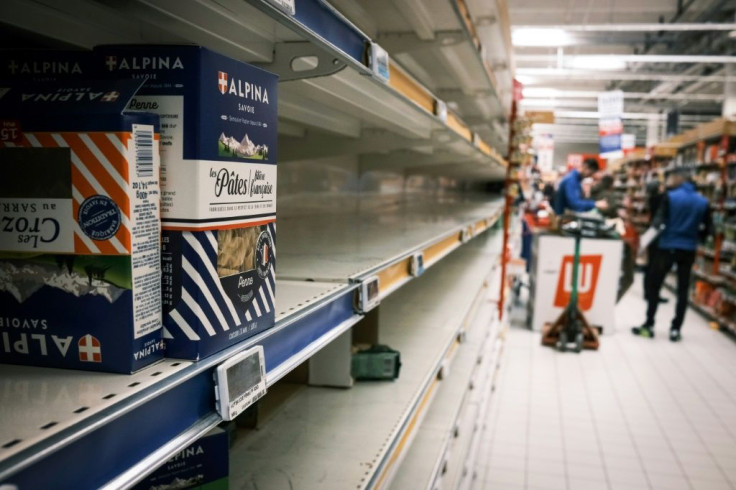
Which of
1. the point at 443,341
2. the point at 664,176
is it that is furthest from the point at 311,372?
the point at 664,176

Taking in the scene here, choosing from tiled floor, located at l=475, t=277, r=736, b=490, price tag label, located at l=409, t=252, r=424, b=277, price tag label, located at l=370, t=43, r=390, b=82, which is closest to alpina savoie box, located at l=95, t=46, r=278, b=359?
price tag label, located at l=370, t=43, r=390, b=82

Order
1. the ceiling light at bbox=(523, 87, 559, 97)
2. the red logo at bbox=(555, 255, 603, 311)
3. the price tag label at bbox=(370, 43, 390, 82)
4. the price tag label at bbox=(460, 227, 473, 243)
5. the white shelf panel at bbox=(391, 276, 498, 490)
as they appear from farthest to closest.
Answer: the ceiling light at bbox=(523, 87, 559, 97) → the red logo at bbox=(555, 255, 603, 311) → the price tag label at bbox=(460, 227, 473, 243) → the white shelf panel at bbox=(391, 276, 498, 490) → the price tag label at bbox=(370, 43, 390, 82)

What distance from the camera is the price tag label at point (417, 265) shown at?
5.49 feet

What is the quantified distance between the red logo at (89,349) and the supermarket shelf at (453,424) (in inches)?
51.7

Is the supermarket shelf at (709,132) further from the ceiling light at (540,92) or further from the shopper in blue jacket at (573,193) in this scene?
the ceiling light at (540,92)

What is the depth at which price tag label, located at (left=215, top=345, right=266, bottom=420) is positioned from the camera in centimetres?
68

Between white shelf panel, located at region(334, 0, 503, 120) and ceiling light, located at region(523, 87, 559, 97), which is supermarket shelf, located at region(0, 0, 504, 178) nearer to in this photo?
white shelf panel, located at region(334, 0, 503, 120)

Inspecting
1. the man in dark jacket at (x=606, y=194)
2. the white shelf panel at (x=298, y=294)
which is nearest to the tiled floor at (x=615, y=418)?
the white shelf panel at (x=298, y=294)

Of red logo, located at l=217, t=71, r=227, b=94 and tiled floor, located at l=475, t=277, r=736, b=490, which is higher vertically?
red logo, located at l=217, t=71, r=227, b=94

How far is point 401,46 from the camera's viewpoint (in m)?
2.21

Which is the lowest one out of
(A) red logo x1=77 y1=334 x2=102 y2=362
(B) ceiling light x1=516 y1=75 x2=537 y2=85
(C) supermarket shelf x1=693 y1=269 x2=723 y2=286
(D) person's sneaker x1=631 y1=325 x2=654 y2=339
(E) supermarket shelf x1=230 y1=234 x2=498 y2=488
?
(D) person's sneaker x1=631 y1=325 x2=654 y2=339

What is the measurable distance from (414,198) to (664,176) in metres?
7.25

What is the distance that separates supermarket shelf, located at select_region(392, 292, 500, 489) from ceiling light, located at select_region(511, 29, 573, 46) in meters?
4.79

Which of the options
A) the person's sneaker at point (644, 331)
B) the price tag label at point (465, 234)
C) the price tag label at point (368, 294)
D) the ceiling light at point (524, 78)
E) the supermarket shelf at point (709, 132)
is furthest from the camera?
the ceiling light at point (524, 78)
